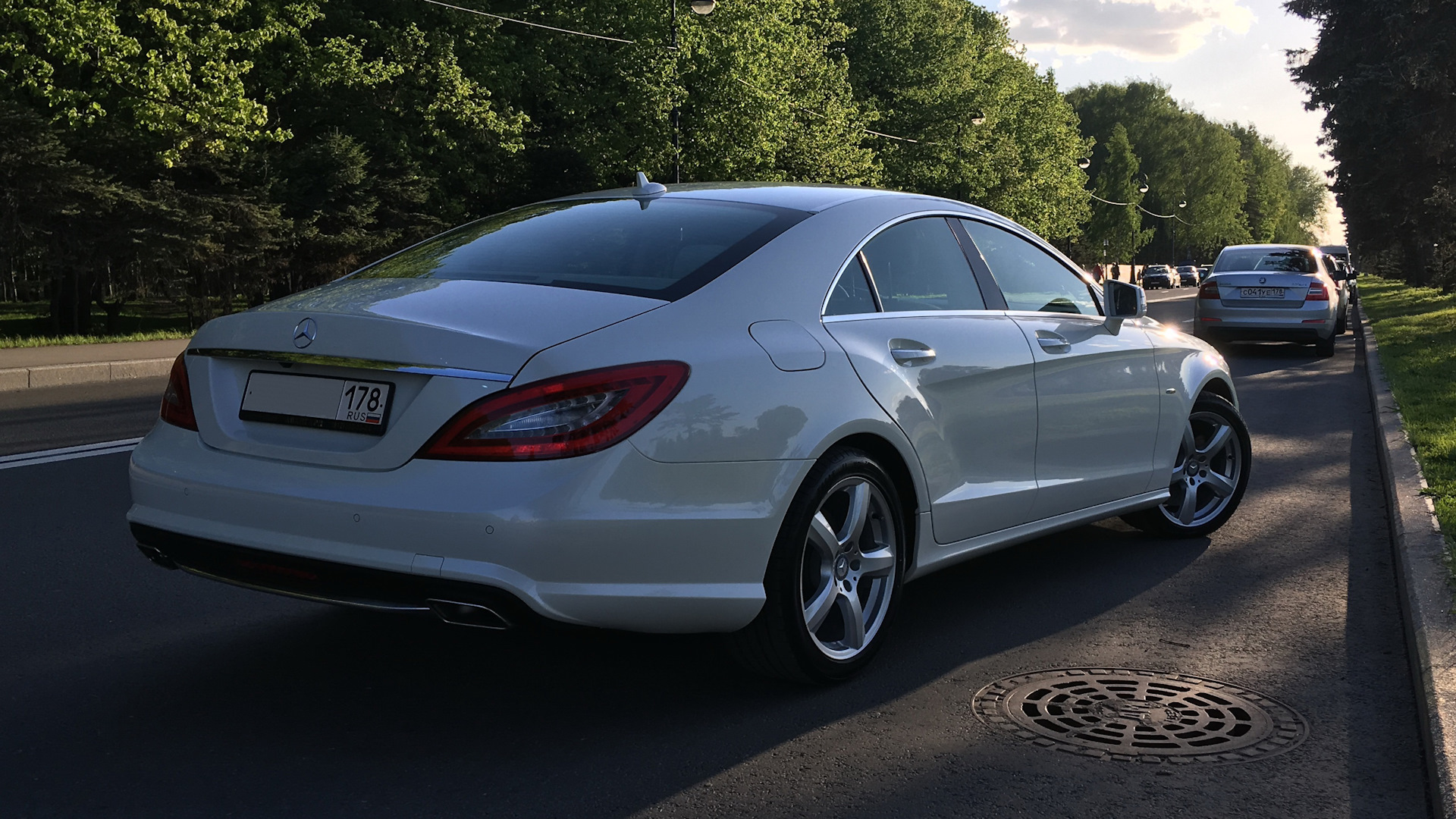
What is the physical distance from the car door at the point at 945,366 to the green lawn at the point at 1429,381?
2293 millimetres

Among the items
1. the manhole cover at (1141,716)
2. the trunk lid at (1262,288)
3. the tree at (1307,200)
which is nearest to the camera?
the manhole cover at (1141,716)

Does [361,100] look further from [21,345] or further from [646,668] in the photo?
[646,668]

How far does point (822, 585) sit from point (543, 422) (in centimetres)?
116

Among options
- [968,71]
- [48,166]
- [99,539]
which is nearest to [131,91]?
[48,166]

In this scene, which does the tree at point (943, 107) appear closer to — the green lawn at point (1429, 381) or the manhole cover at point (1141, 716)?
the green lawn at point (1429, 381)

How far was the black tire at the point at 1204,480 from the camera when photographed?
6414mm

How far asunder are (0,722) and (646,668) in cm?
183

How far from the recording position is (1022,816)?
3219mm

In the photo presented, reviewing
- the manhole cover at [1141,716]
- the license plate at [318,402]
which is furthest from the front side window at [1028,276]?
the license plate at [318,402]

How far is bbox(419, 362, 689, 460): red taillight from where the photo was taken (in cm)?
339

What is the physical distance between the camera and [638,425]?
11.4 ft

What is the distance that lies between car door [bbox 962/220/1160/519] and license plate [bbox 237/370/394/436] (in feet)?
8.24

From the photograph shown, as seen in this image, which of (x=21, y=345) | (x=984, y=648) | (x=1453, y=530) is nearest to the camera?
(x=984, y=648)

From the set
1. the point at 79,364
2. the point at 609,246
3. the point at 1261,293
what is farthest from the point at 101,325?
the point at 609,246
